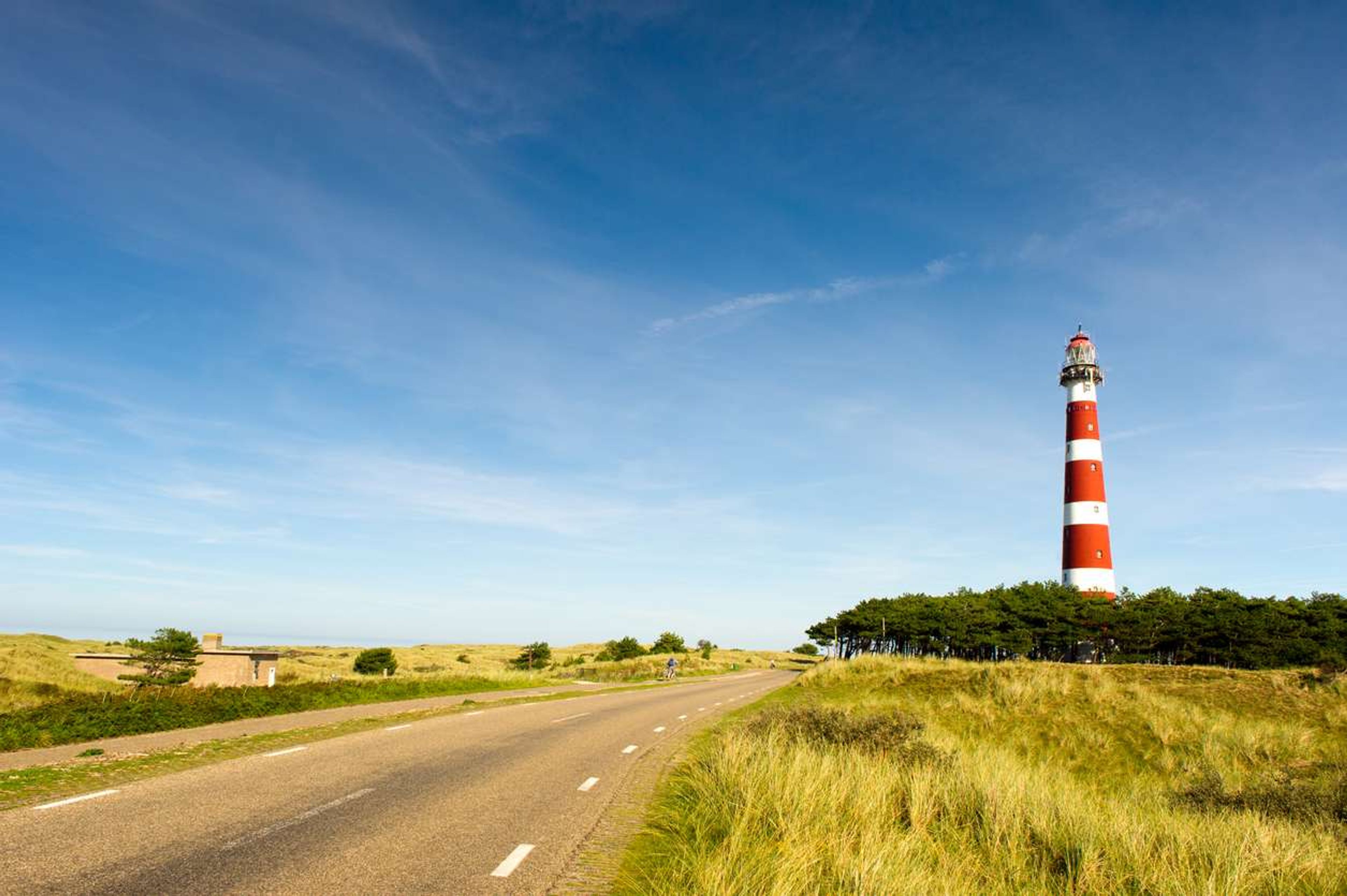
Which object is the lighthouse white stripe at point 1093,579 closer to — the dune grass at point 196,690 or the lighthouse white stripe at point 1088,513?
the lighthouse white stripe at point 1088,513

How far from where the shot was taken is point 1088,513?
58312 mm

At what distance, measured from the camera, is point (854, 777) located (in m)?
10.9

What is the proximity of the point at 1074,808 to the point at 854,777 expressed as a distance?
269cm

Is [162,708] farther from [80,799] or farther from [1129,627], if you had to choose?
[1129,627]

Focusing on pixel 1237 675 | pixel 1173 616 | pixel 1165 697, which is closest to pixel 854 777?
pixel 1165 697

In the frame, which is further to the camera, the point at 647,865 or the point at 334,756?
the point at 334,756

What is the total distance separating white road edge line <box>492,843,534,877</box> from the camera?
7270mm

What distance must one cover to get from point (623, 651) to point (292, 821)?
2913 inches

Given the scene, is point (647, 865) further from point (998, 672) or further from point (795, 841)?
point (998, 672)

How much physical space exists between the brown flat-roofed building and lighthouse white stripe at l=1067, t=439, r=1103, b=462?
187ft

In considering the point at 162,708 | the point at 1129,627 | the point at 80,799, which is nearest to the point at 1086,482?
the point at 1129,627

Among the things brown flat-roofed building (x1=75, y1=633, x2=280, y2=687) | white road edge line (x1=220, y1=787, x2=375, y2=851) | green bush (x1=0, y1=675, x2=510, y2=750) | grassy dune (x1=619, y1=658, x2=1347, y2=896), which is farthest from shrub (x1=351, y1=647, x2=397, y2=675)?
white road edge line (x1=220, y1=787, x2=375, y2=851)

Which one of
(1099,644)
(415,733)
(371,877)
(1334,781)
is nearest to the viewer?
(371,877)

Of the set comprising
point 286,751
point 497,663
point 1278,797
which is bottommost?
point 497,663
